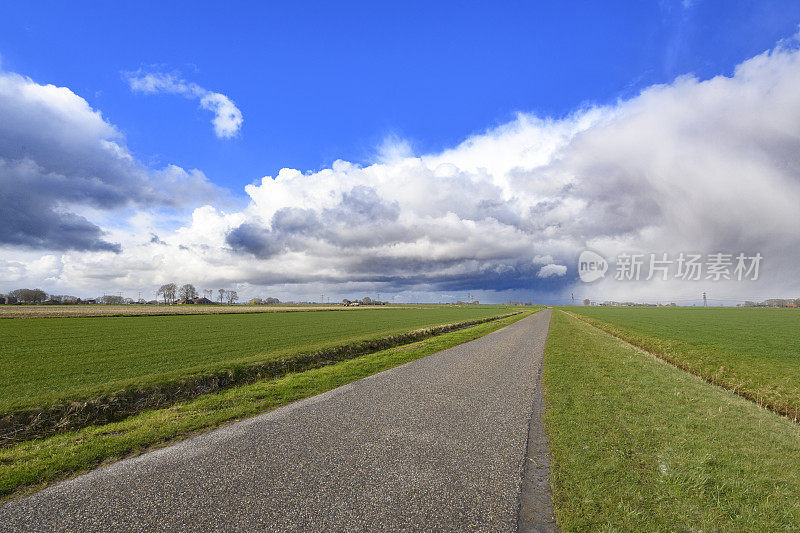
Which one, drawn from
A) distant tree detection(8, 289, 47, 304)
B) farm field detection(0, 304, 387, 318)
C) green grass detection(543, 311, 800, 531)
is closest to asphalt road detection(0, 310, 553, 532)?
green grass detection(543, 311, 800, 531)

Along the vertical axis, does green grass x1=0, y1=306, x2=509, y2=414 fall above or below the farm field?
above

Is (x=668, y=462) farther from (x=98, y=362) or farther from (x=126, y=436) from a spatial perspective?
(x=98, y=362)

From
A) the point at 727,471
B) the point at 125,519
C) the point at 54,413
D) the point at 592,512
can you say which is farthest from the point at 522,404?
the point at 54,413

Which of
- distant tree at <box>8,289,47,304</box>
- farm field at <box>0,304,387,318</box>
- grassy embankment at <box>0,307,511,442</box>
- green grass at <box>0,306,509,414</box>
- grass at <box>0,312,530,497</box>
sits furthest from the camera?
distant tree at <box>8,289,47,304</box>

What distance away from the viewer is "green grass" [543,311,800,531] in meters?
5.04

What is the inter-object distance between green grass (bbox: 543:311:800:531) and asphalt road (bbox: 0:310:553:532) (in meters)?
0.65

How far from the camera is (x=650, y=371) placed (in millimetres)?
16172

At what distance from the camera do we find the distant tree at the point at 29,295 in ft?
550

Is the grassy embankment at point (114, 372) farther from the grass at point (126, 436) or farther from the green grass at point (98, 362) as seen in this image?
the grass at point (126, 436)

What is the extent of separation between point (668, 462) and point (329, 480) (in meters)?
6.69

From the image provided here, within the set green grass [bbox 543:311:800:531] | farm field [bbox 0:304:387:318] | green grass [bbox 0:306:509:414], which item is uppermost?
green grass [bbox 543:311:800:531]

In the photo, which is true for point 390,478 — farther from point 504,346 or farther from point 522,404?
point 504,346

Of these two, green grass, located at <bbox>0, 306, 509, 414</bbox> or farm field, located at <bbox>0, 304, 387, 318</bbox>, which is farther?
farm field, located at <bbox>0, 304, 387, 318</bbox>

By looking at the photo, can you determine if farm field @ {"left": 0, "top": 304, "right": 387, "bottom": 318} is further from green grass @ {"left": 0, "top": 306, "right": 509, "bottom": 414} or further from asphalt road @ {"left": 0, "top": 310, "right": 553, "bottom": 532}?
asphalt road @ {"left": 0, "top": 310, "right": 553, "bottom": 532}
